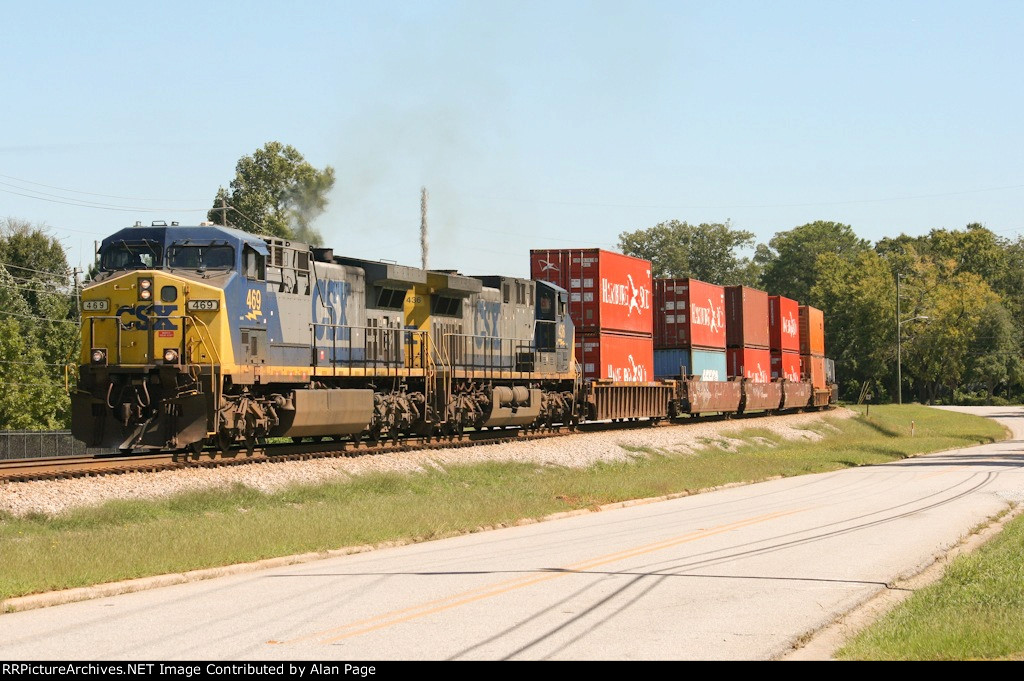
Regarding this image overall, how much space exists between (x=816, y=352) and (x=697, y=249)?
6653cm

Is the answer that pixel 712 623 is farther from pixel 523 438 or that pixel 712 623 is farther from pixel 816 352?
pixel 816 352

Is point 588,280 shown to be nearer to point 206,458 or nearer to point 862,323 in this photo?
point 206,458

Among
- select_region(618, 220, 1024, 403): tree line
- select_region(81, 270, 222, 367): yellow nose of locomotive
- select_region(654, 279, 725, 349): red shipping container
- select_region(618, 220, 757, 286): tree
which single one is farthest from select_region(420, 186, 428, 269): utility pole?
select_region(618, 220, 757, 286): tree

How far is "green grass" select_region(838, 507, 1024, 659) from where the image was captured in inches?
316

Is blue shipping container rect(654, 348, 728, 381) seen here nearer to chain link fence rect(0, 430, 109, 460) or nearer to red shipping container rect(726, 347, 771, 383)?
red shipping container rect(726, 347, 771, 383)

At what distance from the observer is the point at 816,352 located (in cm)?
6247

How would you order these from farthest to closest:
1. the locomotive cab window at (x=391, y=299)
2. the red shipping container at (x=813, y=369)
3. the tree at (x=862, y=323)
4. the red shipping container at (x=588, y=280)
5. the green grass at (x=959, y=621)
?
the tree at (x=862, y=323) → the red shipping container at (x=813, y=369) → the red shipping container at (x=588, y=280) → the locomotive cab window at (x=391, y=299) → the green grass at (x=959, y=621)

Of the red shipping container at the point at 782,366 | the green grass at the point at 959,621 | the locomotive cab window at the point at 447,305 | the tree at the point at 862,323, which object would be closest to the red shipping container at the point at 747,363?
the red shipping container at the point at 782,366

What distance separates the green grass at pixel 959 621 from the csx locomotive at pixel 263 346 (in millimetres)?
13453

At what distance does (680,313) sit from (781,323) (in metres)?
13.6

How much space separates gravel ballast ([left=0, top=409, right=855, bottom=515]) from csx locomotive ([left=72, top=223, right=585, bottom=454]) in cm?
133

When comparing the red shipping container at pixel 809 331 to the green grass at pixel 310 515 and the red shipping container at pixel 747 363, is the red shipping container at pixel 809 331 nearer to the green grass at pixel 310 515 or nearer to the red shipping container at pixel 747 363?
the red shipping container at pixel 747 363

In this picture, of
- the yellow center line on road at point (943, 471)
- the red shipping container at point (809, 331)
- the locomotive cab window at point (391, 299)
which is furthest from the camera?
the red shipping container at point (809, 331)

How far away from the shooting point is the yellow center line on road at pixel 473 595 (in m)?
8.76
